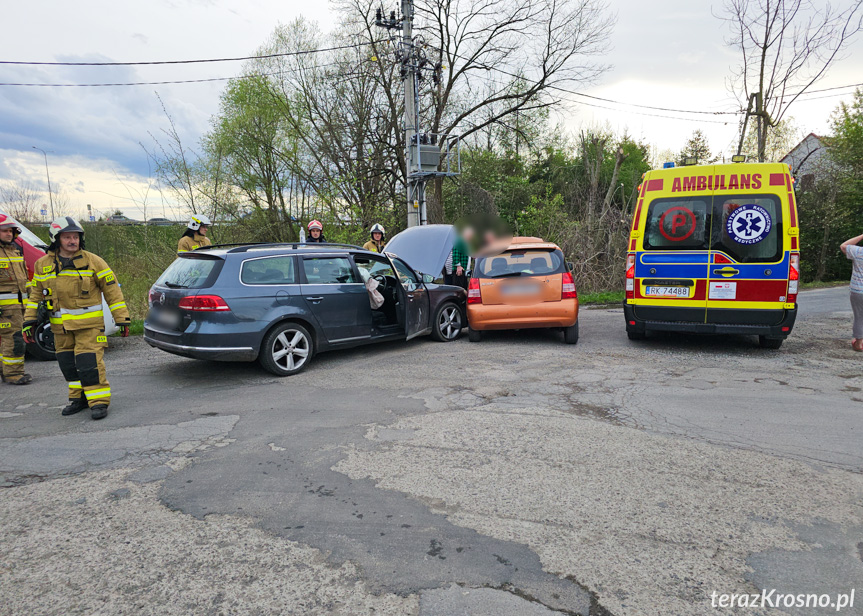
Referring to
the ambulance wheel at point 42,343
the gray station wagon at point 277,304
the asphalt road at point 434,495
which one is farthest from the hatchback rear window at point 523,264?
the ambulance wheel at point 42,343

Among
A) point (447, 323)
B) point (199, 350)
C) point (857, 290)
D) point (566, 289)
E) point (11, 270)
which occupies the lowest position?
point (447, 323)

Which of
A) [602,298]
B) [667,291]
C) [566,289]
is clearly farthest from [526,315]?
[602,298]

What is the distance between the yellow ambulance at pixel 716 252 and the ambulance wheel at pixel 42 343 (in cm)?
801

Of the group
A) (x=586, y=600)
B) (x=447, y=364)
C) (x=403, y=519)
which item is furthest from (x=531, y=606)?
(x=447, y=364)

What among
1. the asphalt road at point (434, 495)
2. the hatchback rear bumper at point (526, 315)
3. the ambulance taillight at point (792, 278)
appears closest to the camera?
the asphalt road at point (434, 495)

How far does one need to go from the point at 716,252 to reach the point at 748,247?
368 mm

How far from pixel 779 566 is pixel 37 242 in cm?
916

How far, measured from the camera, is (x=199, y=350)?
568cm

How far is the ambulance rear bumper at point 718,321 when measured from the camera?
690 cm

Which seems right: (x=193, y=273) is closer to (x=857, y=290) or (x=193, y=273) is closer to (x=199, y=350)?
(x=199, y=350)

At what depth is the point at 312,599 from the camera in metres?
2.34

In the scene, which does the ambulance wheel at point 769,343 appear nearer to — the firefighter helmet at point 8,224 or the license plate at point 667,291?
the license plate at point 667,291

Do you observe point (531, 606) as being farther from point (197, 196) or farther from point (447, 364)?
point (197, 196)

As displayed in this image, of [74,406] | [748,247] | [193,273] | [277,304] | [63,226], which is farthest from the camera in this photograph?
[748,247]
